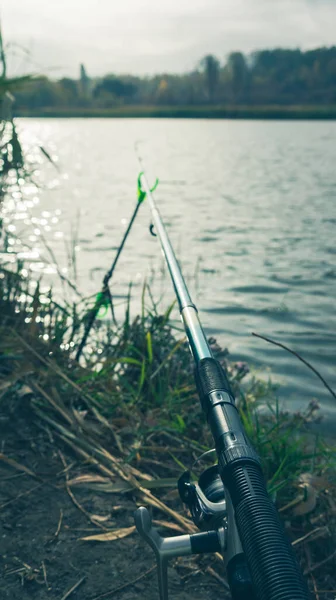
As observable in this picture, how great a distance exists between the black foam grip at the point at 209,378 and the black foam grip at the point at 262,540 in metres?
0.24

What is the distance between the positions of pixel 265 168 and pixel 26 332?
22451 millimetres

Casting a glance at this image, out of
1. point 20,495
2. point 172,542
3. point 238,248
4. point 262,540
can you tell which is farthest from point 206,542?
point 238,248

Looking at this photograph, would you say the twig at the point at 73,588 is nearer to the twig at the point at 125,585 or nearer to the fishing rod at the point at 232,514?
the twig at the point at 125,585

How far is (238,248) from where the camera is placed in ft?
32.6

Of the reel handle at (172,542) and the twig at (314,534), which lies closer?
the reel handle at (172,542)

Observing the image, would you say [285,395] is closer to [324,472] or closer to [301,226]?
[324,472]

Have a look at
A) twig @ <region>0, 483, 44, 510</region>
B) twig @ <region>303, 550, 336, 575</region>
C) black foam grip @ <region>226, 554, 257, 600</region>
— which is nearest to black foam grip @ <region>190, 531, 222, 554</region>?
black foam grip @ <region>226, 554, 257, 600</region>

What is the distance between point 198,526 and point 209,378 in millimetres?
389

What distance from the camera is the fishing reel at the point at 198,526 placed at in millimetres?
1439

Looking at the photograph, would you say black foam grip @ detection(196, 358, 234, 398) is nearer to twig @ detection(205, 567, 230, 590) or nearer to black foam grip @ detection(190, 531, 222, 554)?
black foam grip @ detection(190, 531, 222, 554)

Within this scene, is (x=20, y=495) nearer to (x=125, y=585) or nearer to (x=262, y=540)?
(x=125, y=585)

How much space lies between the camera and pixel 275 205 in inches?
587

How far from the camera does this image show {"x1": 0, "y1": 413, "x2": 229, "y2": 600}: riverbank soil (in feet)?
6.57

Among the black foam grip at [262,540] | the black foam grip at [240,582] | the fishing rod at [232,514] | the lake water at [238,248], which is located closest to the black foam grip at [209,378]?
the fishing rod at [232,514]
